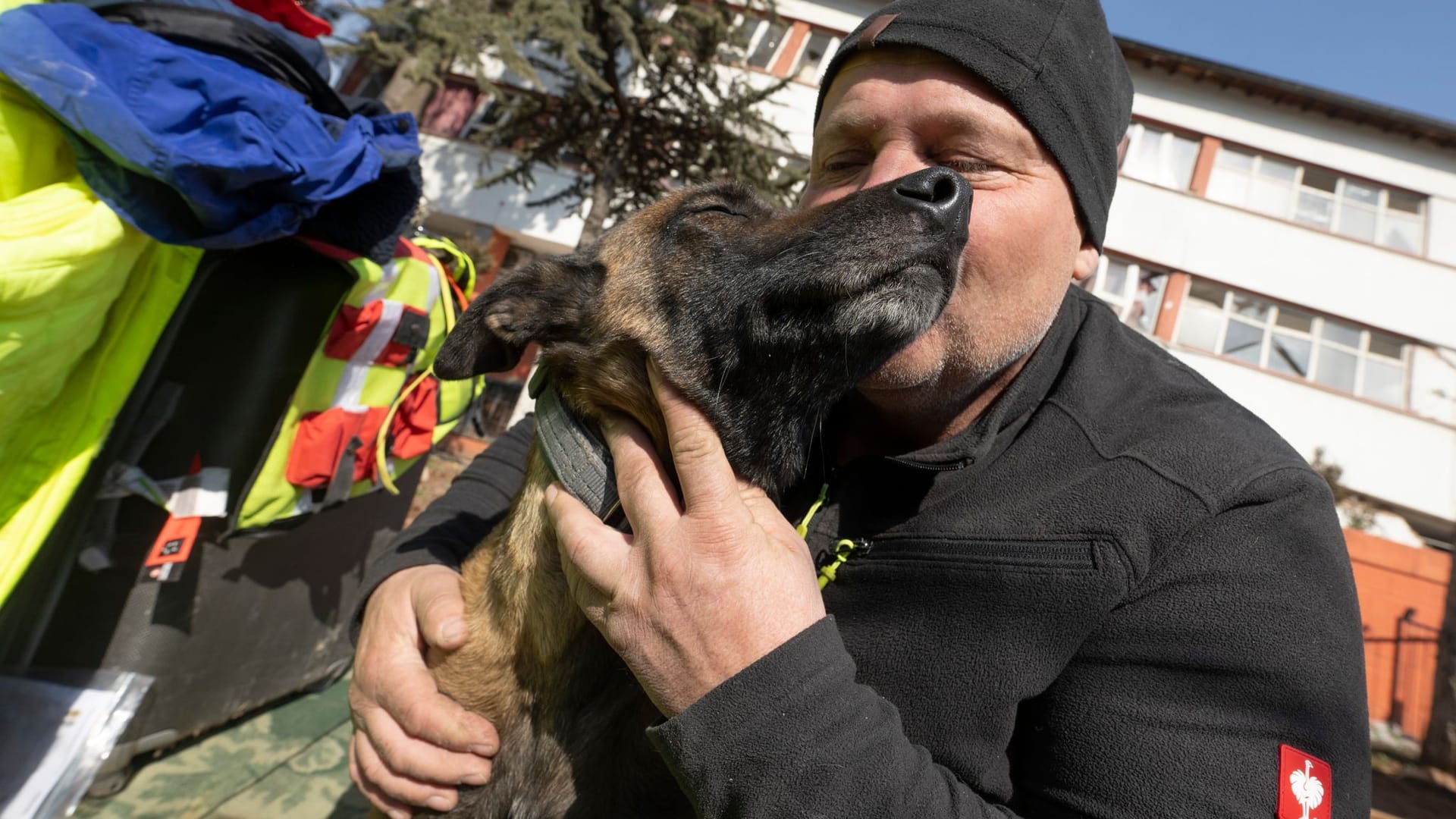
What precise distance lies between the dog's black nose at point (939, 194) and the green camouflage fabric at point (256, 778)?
319cm

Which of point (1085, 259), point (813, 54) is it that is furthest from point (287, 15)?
point (813, 54)

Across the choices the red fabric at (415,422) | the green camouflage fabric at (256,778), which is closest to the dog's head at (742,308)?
the red fabric at (415,422)

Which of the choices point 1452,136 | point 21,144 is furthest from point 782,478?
point 1452,136

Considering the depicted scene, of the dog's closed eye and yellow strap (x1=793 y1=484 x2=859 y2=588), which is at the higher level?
the dog's closed eye

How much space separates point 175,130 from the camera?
5.83ft

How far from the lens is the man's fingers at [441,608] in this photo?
1804 millimetres

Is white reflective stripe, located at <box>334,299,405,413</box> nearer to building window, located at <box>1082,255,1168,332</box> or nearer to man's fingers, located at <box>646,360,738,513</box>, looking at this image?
man's fingers, located at <box>646,360,738,513</box>

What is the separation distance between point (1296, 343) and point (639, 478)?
19.1 meters

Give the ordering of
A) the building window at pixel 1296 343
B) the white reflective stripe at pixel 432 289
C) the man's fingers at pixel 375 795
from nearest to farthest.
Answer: the man's fingers at pixel 375 795 → the white reflective stripe at pixel 432 289 → the building window at pixel 1296 343

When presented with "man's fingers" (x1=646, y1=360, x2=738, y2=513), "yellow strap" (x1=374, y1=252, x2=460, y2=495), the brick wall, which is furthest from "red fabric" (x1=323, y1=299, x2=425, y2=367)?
the brick wall

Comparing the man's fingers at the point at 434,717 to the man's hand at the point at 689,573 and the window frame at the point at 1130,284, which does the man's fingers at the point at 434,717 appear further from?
the window frame at the point at 1130,284

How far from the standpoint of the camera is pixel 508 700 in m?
1.73

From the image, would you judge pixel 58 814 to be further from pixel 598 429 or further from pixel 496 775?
pixel 598 429

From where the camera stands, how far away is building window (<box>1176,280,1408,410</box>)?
15.4 metres
